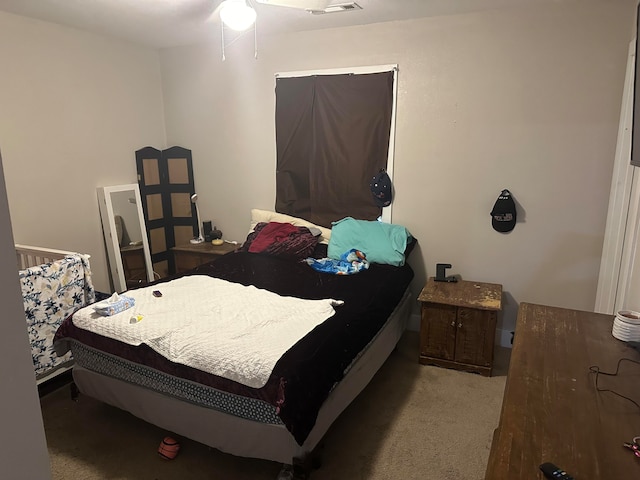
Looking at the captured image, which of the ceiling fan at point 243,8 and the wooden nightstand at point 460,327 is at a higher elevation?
the ceiling fan at point 243,8

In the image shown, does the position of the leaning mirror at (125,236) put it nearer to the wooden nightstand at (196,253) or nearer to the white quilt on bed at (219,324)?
the wooden nightstand at (196,253)

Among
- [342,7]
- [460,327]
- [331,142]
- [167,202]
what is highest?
[342,7]

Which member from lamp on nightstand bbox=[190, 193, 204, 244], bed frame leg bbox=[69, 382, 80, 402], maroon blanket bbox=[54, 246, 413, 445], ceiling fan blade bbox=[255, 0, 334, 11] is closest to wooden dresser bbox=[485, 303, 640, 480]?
maroon blanket bbox=[54, 246, 413, 445]

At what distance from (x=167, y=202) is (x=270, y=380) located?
301 centimetres

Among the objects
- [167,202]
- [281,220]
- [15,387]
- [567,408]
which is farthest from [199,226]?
[15,387]

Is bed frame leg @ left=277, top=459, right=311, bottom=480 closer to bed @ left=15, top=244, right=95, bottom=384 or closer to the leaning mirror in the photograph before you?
bed @ left=15, top=244, right=95, bottom=384

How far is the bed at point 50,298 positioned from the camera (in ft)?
8.18

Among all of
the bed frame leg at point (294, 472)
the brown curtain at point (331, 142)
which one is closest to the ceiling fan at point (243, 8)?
the brown curtain at point (331, 142)

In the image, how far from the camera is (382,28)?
3.35 meters

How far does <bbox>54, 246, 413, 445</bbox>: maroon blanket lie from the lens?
5.98ft

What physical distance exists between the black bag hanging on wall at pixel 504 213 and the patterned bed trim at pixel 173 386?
217 cm

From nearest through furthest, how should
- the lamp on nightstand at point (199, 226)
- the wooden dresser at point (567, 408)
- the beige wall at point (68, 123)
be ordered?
the wooden dresser at point (567, 408), the beige wall at point (68, 123), the lamp on nightstand at point (199, 226)

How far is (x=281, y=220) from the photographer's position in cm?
388

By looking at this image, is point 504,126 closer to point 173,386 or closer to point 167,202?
point 173,386
